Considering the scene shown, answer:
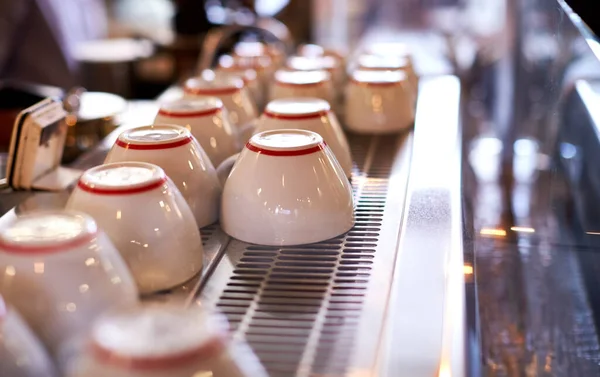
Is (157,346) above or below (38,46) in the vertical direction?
above

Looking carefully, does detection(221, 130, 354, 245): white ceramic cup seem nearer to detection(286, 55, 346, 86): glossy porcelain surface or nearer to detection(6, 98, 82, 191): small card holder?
detection(6, 98, 82, 191): small card holder

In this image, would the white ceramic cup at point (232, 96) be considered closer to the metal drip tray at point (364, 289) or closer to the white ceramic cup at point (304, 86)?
the white ceramic cup at point (304, 86)

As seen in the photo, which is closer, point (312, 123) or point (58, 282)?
point (58, 282)

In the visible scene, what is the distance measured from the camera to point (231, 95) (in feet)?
4.33

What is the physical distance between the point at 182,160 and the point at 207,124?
199mm

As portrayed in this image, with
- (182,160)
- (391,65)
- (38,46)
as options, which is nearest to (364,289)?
(182,160)

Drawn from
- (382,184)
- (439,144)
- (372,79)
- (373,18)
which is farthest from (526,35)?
(373,18)

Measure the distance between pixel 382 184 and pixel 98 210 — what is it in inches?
18.1

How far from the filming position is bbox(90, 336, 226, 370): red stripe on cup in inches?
→ 20.3

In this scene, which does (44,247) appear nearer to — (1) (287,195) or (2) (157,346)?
(2) (157,346)

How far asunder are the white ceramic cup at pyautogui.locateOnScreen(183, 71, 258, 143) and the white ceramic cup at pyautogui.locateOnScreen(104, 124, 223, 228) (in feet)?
0.98

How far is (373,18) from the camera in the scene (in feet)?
15.6

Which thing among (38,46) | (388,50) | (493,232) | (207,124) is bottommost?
(38,46)

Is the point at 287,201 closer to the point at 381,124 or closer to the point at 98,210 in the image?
the point at 98,210
